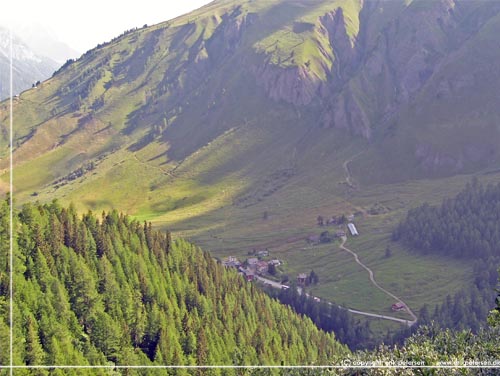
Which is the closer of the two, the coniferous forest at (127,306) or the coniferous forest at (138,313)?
A: the coniferous forest at (138,313)

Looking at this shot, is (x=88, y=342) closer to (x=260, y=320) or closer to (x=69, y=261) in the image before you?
(x=69, y=261)

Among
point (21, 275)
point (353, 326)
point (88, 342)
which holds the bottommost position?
point (353, 326)

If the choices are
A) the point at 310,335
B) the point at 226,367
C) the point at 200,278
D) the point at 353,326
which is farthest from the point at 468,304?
the point at 226,367

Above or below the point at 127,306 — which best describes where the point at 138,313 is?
below

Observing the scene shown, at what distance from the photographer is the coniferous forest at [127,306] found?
101188mm

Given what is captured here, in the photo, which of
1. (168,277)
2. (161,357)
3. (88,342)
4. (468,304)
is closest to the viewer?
(88,342)

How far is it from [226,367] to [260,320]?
114 ft

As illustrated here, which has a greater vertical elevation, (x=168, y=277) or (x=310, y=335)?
(x=168, y=277)

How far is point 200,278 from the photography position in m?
156

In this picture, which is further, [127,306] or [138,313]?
[127,306]

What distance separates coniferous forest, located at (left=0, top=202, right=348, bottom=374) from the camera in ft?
332

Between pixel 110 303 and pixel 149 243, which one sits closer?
pixel 110 303

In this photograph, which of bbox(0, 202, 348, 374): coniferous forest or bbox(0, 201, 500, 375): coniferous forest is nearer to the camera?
bbox(0, 201, 500, 375): coniferous forest

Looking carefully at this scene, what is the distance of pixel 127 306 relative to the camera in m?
122
